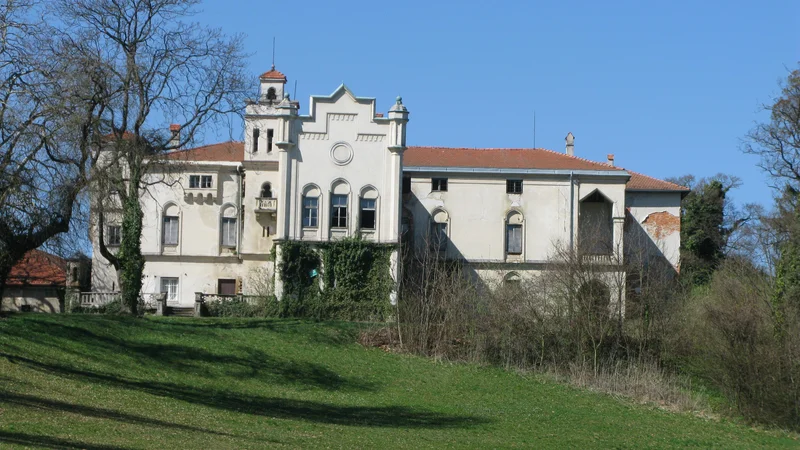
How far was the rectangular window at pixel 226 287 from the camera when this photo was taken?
55062mm

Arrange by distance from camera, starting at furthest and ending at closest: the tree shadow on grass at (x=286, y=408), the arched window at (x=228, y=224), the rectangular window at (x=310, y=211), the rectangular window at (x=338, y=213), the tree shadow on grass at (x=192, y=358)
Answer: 1. the arched window at (x=228, y=224)
2. the rectangular window at (x=338, y=213)
3. the rectangular window at (x=310, y=211)
4. the tree shadow on grass at (x=192, y=358)
5. the tree shadow on grass at (x=286, y=408)

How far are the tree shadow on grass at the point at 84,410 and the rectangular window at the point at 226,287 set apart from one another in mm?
32711

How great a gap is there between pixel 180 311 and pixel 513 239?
61.2 feet

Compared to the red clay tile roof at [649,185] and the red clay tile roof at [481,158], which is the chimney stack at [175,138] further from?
the red clay tile roof at [649,185]

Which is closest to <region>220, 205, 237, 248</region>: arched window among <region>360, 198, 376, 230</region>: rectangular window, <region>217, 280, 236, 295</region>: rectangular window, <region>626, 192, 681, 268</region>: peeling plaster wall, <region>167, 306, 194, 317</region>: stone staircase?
<region>217, 280, 236, 295</region>: rectangular window

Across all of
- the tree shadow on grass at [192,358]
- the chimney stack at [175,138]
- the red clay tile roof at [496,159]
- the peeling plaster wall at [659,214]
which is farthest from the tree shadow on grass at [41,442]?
the peeling plaster wall at [659,214]

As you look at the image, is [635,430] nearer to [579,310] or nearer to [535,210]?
[579,310]

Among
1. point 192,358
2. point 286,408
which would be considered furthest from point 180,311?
point 286,408

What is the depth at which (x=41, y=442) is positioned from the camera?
1647 centimetres

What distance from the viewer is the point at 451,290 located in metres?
42.1

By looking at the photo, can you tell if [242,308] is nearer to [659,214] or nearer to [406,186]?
[406,186]

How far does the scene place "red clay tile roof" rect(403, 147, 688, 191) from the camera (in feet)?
188

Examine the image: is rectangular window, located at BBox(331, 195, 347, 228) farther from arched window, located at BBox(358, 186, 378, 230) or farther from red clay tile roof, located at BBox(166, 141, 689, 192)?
red clay tile roof, located at BBox(166, 141, 689, 192)

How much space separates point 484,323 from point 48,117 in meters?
21.0
